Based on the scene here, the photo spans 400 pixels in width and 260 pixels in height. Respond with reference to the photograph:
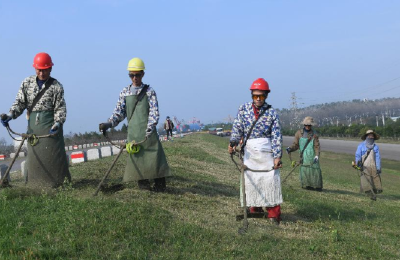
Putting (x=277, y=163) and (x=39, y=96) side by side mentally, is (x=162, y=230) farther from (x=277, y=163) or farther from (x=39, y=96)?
(x=39, y=96)

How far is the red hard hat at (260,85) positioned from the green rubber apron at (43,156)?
11.5ft

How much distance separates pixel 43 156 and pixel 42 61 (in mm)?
1651

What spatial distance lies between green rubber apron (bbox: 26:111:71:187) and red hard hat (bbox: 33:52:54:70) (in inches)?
31.4

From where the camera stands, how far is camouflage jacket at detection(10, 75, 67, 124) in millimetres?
8148

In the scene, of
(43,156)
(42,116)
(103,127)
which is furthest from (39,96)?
(103,127)

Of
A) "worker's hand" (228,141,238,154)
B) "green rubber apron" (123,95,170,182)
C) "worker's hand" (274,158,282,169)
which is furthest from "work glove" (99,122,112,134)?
"worker's hand" (274,158,282,169)

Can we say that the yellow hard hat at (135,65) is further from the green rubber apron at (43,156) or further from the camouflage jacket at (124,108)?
the green rubber apron at (43,156)

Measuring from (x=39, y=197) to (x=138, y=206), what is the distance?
158 cm

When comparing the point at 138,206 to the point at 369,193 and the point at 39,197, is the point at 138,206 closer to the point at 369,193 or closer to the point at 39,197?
the point at 39,197

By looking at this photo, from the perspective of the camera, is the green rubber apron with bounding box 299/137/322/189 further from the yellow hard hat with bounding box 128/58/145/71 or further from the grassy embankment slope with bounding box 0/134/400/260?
the yellow hard hat with bounding box 128/58/145/71

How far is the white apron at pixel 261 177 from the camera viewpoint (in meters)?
7.60

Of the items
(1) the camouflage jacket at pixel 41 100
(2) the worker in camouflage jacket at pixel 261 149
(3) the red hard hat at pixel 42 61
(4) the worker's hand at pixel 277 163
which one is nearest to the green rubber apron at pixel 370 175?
(2) the worker in camouflage jacket at pixel 261 149

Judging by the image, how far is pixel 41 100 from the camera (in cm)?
814

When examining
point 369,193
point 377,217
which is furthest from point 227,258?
point 369,193
